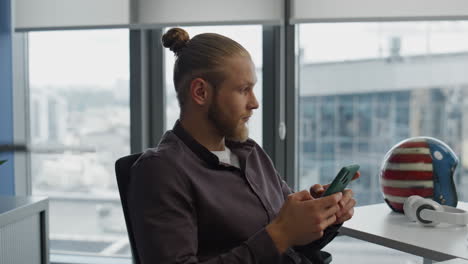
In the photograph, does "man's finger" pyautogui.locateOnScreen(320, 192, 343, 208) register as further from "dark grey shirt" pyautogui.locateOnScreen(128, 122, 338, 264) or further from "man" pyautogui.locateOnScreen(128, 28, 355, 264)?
"dark grey shirt" pyautogui.locateOnScreen(128, 122, 338, 264)

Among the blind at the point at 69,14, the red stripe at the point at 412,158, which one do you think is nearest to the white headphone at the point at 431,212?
the red stripe at the point at 412,158

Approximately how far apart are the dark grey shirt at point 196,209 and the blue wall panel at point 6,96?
2167 millimetres

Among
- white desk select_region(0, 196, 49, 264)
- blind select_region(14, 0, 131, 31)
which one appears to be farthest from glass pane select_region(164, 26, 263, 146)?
white desk select_region(0, 196, 49, 264)

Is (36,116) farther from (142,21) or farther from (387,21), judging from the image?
(387,21)

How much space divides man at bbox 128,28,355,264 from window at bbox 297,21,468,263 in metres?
1.57

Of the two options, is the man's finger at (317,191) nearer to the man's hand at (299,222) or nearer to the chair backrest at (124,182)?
the man's hand at (299,222)

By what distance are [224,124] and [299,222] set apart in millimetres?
292

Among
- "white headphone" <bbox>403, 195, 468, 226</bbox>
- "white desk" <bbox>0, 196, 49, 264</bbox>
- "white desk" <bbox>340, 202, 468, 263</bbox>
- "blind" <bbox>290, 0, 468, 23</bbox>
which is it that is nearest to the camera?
"white desk" <bbox>340, 202, 468, 263</bbox>

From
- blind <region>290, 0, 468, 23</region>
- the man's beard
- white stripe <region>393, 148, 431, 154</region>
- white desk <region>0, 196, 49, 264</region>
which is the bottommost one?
white desk <region>0, 196, 49, 264</region>

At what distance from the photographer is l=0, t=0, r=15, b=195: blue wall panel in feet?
9.90

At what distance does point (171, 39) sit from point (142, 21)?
1.62 metres

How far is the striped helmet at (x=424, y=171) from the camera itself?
5.28 feet

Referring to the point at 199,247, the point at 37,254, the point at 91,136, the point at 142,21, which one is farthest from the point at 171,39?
the point at 91,136

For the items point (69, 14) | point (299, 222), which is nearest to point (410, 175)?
point (299, 222)
